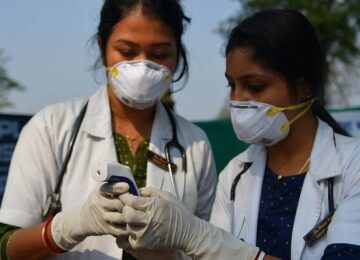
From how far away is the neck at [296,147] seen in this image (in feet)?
6.80

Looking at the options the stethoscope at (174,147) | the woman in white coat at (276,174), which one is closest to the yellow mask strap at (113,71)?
the stethoscope at (174,147)

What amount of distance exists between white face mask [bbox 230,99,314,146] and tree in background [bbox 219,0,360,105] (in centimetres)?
850

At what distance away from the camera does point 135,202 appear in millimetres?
1767

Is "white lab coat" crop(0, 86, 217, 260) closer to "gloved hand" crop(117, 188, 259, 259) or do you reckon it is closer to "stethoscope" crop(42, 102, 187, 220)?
"stethoscope" crop(42, 102, 187, 220)

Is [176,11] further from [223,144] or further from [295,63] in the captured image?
[223,144]

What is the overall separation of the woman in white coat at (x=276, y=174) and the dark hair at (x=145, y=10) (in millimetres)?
347

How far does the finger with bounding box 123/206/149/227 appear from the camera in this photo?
69.0 inches

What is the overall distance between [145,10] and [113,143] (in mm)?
535

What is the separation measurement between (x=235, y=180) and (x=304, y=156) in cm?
28

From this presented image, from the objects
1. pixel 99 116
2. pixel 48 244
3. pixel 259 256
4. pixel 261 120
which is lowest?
pixel 48 244

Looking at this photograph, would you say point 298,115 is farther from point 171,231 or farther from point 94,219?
point 94,219

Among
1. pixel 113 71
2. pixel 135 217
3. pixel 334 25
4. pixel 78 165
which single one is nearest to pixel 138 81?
pixel 113 71

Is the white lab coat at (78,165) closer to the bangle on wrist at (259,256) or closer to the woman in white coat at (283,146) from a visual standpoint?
the woman in white coat at (283,146)

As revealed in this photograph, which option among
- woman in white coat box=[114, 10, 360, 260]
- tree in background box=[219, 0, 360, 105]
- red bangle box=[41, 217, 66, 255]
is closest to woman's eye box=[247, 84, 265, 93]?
woman in white coat box=[114, 10, 360, 260]
